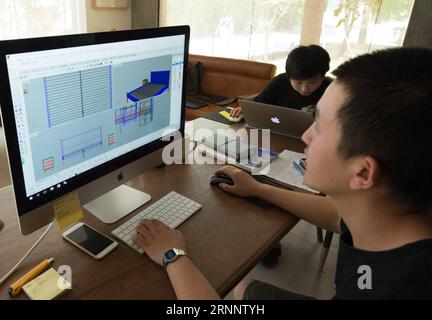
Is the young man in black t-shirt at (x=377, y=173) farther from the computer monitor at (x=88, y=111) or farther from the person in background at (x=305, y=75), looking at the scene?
the person in background at (x=305, y=75)

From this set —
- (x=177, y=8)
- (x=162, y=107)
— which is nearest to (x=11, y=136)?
(x=162, y=107)

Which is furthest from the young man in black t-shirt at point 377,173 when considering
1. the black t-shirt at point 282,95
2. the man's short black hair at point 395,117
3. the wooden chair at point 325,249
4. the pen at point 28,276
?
the black t-shirt at point 282,95

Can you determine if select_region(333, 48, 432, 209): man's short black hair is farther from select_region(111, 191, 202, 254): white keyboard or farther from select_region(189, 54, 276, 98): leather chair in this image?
select_region(189, 54, 276, 98): leather chair

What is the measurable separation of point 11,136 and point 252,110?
1236 millimetres

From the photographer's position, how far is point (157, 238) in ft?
2.93

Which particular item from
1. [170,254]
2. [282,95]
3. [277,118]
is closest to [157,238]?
[170,254]

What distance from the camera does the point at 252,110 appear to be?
1.77 meters

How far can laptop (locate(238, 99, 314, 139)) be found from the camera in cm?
161

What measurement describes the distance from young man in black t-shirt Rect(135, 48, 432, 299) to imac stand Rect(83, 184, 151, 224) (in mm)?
203

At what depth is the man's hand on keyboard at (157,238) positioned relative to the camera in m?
0.86

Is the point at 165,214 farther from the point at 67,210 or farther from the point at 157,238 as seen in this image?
the point at 67,210

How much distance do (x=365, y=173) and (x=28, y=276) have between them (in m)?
0.73
